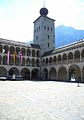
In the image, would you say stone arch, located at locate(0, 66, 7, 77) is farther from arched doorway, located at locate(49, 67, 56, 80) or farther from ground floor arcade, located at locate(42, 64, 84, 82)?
arched doorway, located at locate(49, 67, 56, 80)

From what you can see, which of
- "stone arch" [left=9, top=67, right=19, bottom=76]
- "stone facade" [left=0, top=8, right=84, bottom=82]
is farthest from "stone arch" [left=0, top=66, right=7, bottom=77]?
"stone arch" [left=9, top=67, right=19, bottom=76]

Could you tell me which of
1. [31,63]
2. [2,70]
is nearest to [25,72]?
[31,63]

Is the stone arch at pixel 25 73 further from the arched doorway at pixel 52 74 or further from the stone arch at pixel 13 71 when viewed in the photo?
the arched doorway at pixel 52 74

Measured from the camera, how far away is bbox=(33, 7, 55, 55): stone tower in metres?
53.8

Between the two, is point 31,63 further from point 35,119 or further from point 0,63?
point 35,119

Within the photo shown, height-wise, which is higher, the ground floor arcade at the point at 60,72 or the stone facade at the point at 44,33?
the stone facade at the point at 44,33

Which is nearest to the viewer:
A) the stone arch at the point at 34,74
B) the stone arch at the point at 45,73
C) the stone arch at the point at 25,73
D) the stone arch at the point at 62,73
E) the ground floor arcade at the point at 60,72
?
the ground floor arcade at the point at 60,72

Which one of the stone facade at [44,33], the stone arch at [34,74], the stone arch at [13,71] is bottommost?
the stone arch at [34,74]

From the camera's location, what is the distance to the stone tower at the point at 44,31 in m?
53.8

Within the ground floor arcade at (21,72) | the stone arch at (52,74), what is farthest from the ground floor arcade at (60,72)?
the ground floor arcade at (21,72)

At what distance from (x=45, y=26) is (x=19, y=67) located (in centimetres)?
1675

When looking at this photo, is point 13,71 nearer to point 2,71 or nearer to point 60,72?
point 2,71

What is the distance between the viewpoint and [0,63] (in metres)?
44.2

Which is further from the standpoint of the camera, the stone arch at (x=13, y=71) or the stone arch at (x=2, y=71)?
the stone arch at (x=13, y=71)
